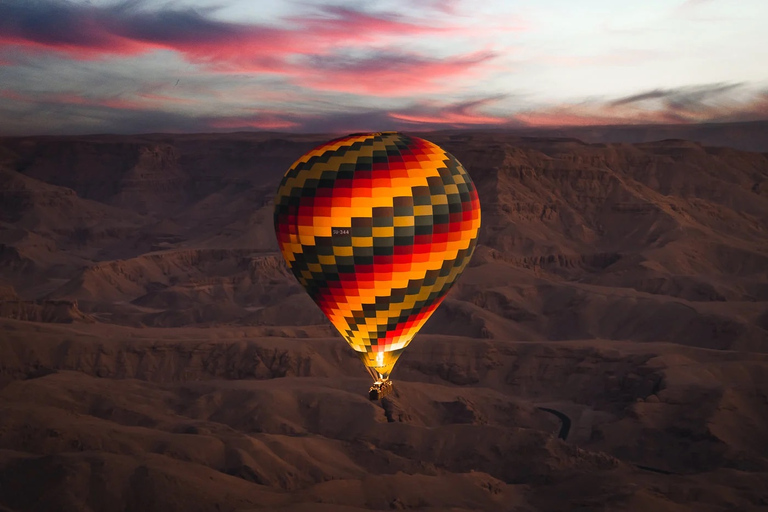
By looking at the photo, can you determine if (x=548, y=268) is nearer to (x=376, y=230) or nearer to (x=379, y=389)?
(x=376, y=230)

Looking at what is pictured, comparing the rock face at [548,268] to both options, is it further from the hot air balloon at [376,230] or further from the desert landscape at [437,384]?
the hot air balloon at [376,230]

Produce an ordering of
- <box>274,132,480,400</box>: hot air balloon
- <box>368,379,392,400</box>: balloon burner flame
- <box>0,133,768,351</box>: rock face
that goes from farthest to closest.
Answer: <box>0,133,768,351</box>: rock face → <box>274,132,480,400</box>: hot air balloon → <box>368,379,392,400</box>: balloon burner flame

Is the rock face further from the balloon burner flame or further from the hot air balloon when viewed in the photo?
the balloon burner flame

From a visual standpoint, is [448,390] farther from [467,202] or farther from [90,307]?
[90,307]

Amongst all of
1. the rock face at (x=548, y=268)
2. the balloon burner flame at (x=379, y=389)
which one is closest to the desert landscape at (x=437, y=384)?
the rock face at (x=548, y=268)

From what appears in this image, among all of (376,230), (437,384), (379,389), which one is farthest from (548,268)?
(379,389)

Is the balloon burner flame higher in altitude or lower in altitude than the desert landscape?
higher

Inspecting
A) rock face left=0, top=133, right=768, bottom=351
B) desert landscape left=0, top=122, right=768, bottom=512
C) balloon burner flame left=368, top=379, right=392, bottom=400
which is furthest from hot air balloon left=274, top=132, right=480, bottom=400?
rock face left=0, top=133, right=768, bottom=351
